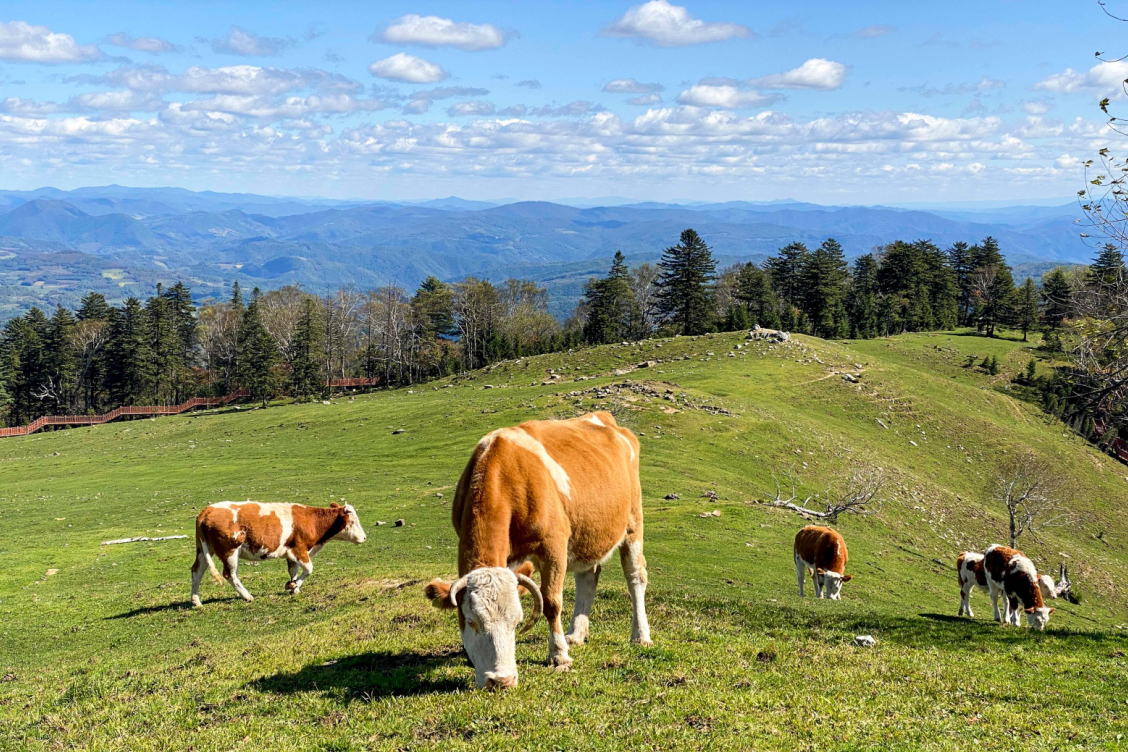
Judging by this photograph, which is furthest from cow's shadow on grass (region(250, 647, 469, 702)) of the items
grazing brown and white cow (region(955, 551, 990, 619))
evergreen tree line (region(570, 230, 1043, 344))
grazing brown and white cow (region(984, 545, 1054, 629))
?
evergreen tree line (region(570, 230, 1043, 344))

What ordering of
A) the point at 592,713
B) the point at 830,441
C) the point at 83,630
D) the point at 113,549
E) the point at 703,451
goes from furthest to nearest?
1. the point at 830,441
2. the point at 703,451
3. the point at 113,549
4. the point at 83,630
5. the point at 592,713

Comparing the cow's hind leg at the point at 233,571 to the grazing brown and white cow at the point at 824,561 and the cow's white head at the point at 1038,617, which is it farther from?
the cow's white head at the point at 1038,617

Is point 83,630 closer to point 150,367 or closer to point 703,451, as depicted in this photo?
point 703,451

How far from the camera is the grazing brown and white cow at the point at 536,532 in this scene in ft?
26.3

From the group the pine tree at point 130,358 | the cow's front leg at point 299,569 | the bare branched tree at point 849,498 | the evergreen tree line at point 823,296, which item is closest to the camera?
the cow's front leg at point 299,569

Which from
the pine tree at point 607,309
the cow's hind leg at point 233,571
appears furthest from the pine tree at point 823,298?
the cow's hind leg at point 233,571

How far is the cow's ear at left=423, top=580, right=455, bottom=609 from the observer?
813cm

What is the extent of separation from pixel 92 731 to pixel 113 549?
2082 cm

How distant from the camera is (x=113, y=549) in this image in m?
26.2

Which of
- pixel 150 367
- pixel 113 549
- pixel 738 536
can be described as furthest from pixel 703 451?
pixel 150 367

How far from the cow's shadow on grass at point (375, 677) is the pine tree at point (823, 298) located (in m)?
94.8

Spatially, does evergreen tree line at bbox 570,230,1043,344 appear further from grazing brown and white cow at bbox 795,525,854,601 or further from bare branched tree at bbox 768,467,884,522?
grazing brown and white cow at bbox 795,525,854,601

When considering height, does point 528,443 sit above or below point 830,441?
above

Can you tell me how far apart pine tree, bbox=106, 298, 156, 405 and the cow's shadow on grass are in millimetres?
92624
